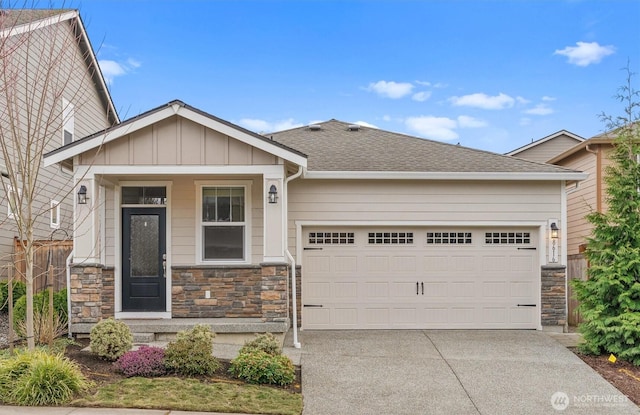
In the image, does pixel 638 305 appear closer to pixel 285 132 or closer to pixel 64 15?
pixel 285 132

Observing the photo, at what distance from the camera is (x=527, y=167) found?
9.89 m

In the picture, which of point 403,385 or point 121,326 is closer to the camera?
point 403,385

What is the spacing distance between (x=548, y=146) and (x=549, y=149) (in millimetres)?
123

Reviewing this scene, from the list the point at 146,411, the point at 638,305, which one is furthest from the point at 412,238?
the point at 146,411

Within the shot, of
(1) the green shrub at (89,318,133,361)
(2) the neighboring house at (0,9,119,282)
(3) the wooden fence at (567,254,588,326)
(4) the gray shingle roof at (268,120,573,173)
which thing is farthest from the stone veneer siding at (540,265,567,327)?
(2) the neighboring house at (0,9,119,282)

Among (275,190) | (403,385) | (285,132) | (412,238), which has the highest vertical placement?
(285,132)

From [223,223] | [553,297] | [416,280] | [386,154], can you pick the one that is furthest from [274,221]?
[553,297]

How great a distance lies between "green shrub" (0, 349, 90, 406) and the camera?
194 inches

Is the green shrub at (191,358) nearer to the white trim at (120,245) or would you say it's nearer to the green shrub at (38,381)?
the green shrub at (38,381)

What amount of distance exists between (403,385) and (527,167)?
5623 mm

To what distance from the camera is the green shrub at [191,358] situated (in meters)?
6.13

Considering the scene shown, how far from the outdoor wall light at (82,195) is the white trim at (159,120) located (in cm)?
54

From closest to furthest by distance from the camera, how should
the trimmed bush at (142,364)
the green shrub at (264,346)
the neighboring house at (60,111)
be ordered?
the trimmed bush at (142,364), the green shrub at (264,346), the neighboring house at (60,111)

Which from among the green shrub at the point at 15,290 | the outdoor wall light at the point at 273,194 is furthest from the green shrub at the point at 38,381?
the green shrub at the point at 15,290
